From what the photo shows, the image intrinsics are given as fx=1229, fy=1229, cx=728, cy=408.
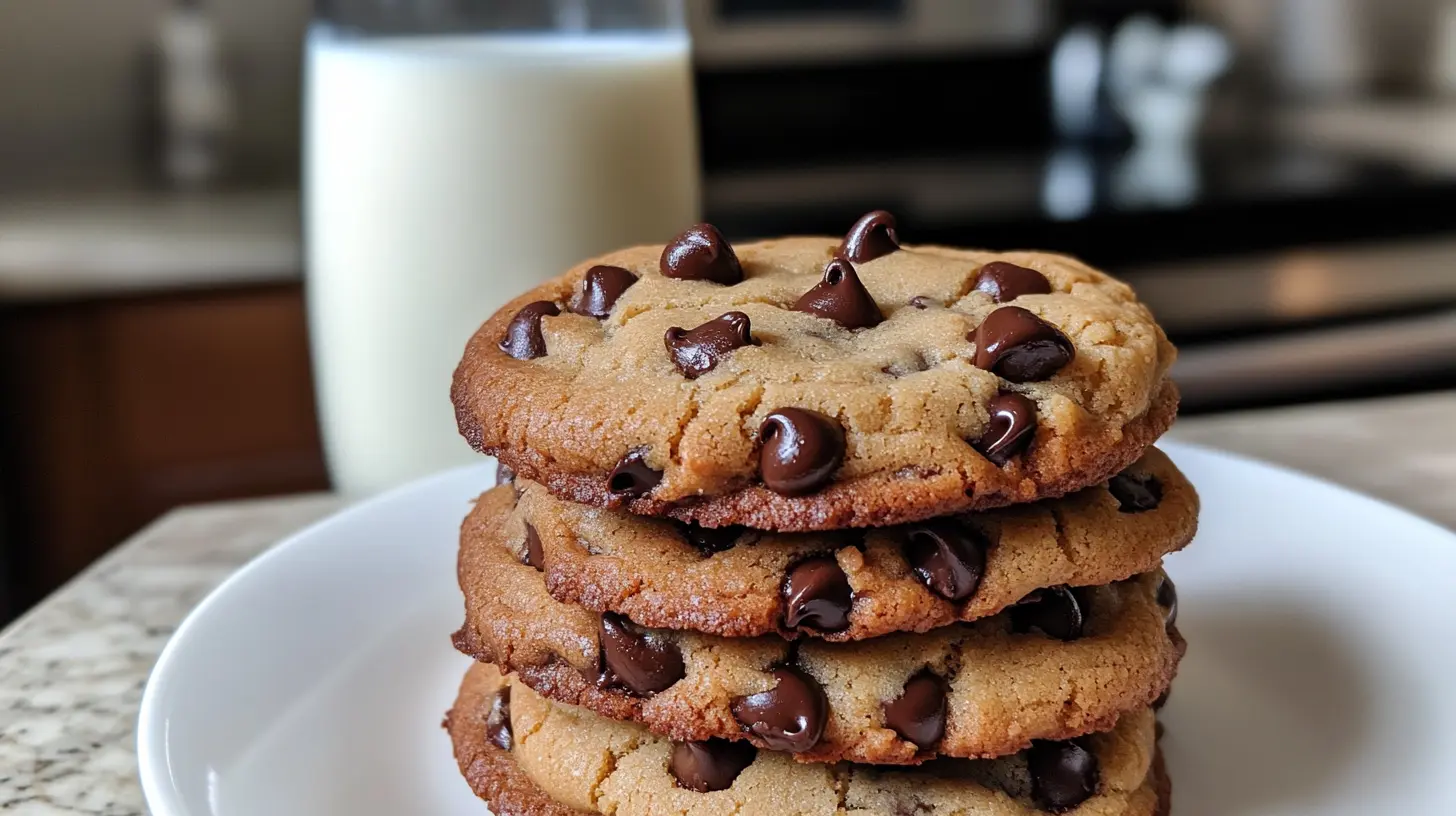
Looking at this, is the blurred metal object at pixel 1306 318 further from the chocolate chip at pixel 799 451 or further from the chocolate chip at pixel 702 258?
the chocolate chip at pixel 799 451

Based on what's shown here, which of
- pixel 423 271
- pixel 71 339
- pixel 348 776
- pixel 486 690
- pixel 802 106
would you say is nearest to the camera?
pixel 348 776

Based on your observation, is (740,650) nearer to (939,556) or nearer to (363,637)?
(939,556)

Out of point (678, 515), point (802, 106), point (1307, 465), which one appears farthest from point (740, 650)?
point (802, 106)

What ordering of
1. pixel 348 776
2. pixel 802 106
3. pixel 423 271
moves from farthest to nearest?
pixel 802 106, pixel 423 271, pixel 348 776

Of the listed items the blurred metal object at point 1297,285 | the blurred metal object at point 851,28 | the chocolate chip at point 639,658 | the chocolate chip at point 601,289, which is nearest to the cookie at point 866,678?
the chocolate chip at point 639,658

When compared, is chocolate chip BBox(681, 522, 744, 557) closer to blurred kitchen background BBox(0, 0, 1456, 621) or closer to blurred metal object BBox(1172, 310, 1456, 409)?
blurred kitchen background BBox(0, 0, 1456, 621)

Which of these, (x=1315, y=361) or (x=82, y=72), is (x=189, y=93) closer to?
(x=82, y=72)

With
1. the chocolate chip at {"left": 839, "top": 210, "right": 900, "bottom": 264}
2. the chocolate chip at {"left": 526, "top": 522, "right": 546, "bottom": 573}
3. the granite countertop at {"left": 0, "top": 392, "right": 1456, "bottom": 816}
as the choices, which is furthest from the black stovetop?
the chocolate chip at {"left": 526, "top": 522, "right": 546, "bottom": 573}
